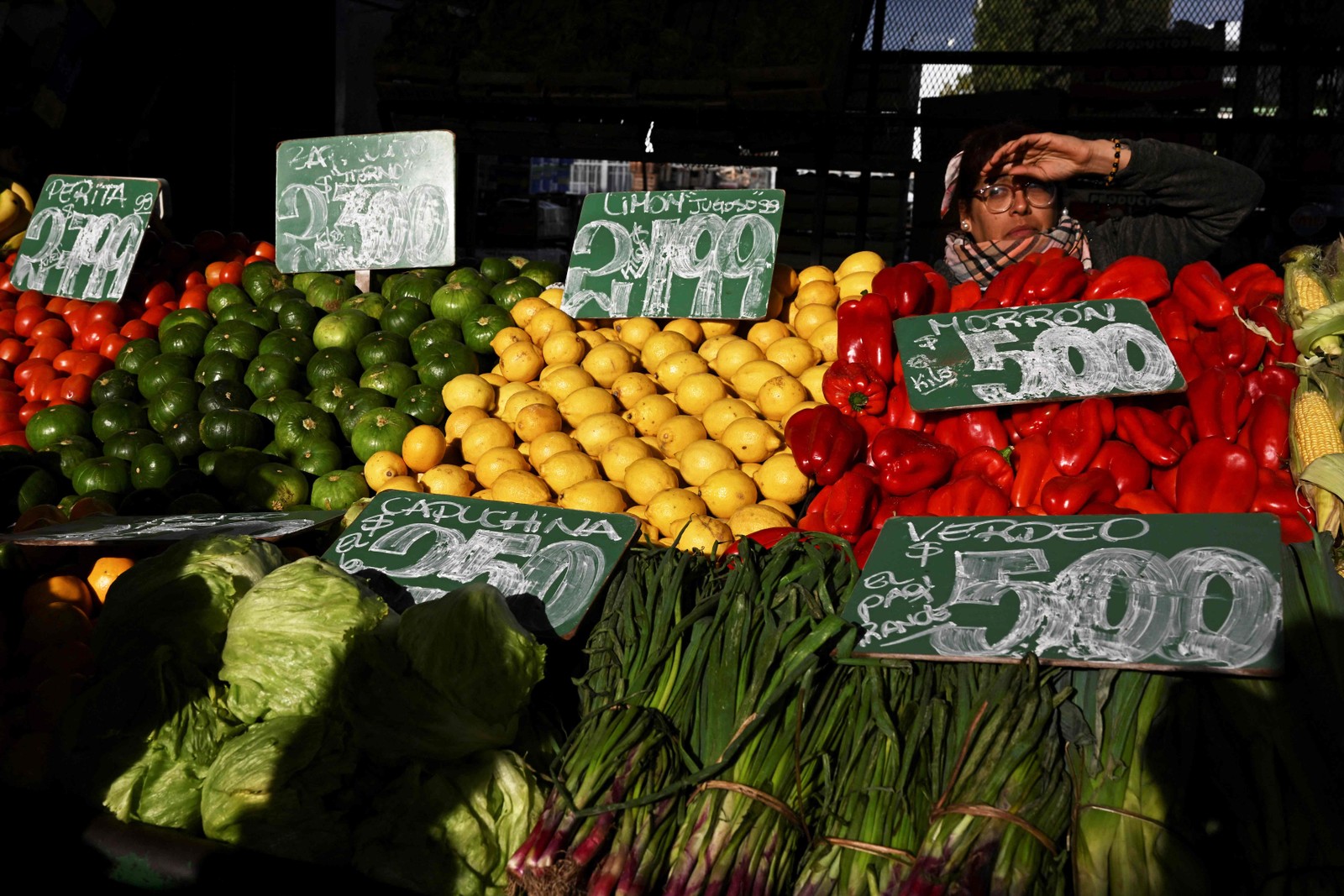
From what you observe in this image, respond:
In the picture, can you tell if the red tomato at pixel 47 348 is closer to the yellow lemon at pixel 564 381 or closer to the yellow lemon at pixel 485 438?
the yellow lemon at pixel 485 438

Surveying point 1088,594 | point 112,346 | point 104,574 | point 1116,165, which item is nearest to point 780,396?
point 1088,594

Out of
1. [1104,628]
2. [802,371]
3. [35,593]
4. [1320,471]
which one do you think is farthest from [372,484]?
[1320,471]

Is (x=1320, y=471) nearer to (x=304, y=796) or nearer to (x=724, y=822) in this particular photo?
(x=724, y=822)

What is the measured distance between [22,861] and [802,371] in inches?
101

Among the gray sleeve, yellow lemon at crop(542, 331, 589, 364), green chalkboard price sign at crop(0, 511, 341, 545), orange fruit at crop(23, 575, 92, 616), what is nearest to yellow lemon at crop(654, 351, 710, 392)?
yellow lemon at crop(542, 331, 589, 364)

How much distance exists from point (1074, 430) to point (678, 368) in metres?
1.42

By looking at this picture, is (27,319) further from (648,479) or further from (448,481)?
(648,479)

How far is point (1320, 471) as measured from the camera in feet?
6.93

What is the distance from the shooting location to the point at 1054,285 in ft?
Answer: 9.70

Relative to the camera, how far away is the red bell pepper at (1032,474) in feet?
8.07

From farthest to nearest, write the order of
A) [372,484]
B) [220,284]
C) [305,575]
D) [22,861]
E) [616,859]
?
[220,284] < [372,484] < [305,575] < [22,861] < [616,859]

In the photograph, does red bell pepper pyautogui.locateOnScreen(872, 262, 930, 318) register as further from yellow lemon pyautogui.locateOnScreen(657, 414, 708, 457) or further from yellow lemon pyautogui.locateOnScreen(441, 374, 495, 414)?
yellow lemon pyautogui.locateOnScreen(441, 374, 495, 414)

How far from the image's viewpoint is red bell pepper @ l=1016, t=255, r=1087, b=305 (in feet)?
9.70

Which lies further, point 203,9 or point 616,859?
point 203,9
